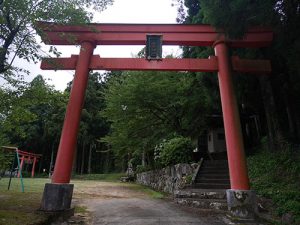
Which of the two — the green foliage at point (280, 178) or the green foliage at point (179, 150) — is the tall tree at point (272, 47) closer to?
the green foliage at point (280, 178)

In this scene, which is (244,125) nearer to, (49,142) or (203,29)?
(203,29)

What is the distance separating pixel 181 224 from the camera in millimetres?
5949

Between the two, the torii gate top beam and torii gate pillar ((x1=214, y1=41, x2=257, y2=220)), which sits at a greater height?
the torii gate top beam

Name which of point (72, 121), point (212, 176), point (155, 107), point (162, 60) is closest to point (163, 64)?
point (162, 60)

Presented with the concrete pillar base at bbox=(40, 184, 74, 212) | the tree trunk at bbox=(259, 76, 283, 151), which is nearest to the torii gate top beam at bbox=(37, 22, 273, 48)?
the tree trunk at bbox=(259, 76, 283, 151)

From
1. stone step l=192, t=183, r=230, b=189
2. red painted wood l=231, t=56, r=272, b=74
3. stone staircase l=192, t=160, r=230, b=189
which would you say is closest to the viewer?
red painted wood l=231, t=56, r=272, b=74

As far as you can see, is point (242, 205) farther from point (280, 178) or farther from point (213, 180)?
point (213, 180)

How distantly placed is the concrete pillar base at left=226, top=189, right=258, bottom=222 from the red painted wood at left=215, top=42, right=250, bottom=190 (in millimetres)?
195

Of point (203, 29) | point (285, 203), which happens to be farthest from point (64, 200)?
point (203, 29)

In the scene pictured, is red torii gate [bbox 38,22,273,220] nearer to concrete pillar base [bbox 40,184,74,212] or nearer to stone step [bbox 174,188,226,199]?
concrete pillar base [bbox 40,184,74,212]

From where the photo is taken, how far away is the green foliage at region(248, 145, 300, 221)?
660 centimetres

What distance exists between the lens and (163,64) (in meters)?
8.07

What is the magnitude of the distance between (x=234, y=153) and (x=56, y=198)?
4.63m

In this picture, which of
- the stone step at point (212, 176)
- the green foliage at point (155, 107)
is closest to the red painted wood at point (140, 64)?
the stone step at point (212, 176)
